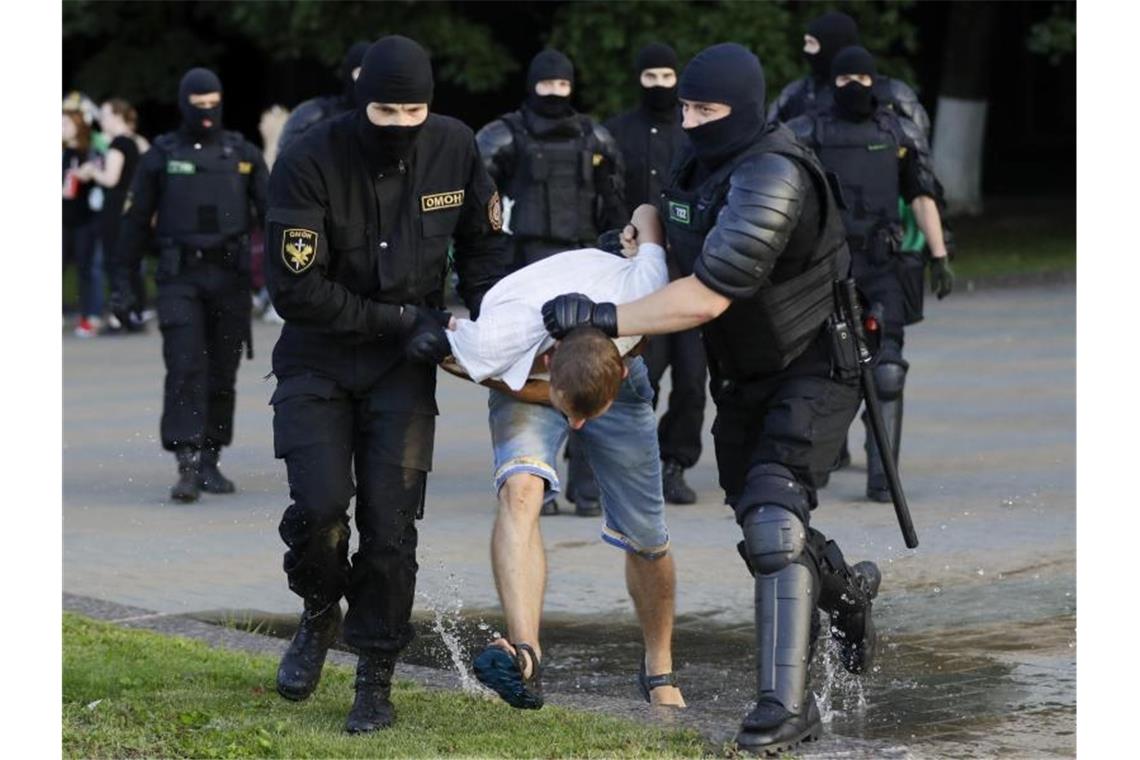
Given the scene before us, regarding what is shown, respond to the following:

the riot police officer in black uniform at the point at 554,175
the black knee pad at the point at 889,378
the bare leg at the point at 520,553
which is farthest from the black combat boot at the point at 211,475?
the bare leg at the point at 520,553

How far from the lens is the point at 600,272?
6.02m

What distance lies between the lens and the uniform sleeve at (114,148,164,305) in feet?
36.3

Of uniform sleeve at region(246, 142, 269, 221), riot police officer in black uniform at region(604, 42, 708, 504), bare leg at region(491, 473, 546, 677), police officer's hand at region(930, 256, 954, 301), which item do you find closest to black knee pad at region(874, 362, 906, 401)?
police officer's hand at region(930, 256, 954, 301)

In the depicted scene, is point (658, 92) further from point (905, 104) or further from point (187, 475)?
point (187, 475)

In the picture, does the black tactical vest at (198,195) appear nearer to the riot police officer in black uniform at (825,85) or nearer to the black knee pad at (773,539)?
the riot police officer in black uniform at (825,85)

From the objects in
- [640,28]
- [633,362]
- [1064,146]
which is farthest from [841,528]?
[1064,146]

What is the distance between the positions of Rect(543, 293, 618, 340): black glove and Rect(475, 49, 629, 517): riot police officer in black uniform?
433cm

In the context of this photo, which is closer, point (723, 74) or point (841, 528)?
point (723, 74)

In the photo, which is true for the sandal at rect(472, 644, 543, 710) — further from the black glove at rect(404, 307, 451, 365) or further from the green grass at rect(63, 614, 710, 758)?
the black glove at rect(404, 307, 451, 365)

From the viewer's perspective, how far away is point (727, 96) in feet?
19.4

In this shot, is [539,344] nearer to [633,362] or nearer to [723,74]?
[633,362]

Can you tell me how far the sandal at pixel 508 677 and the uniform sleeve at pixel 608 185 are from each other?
4.67 meters
